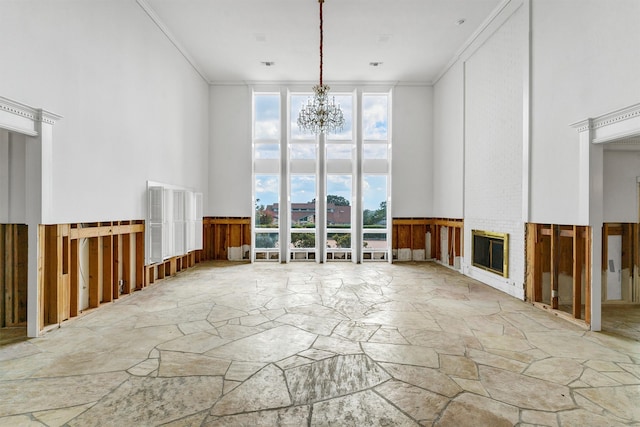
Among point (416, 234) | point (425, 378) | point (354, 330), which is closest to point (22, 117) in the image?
point (354, 330)

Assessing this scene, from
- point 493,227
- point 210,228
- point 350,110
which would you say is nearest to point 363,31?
point 350,110

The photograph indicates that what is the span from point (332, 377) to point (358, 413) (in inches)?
20.1

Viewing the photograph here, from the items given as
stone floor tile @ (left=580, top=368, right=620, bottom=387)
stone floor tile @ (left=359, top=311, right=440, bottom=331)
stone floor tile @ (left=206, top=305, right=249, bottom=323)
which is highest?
stone floor tile @ (left=206, top=305, right=249, bottom=323)

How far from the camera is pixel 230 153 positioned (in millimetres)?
9352

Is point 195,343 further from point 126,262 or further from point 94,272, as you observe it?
point 126,262

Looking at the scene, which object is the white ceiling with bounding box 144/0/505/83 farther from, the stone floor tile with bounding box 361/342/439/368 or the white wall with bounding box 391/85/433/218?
the stone floor tile with bounding box 361/342/439/368

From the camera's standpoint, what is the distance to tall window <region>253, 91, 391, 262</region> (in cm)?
930

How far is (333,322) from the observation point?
13.8 feet

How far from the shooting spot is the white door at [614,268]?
5020mm

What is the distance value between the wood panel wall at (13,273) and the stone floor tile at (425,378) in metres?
4.55

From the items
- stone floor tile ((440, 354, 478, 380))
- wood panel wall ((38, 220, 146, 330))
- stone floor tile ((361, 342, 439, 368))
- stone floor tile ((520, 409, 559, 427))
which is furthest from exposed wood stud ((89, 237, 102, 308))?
stone floor tile ((520, 409, 559, 427))

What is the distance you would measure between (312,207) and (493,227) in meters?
4.80

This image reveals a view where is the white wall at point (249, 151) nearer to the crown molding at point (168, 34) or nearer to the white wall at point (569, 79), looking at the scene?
the crown molding at point (168, 34)

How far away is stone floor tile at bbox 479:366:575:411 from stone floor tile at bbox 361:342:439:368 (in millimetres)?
463
